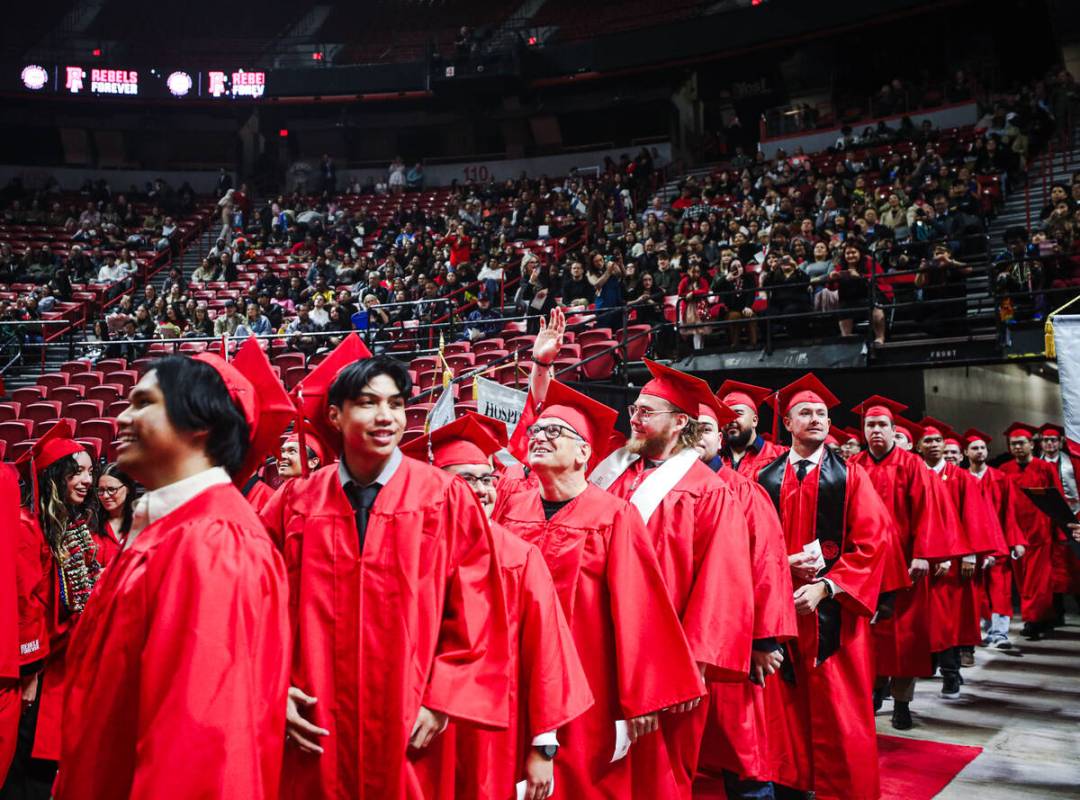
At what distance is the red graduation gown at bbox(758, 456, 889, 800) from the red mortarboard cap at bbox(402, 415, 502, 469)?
1.68 meters

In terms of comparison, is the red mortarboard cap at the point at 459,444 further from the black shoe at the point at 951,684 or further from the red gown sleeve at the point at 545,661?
the black shoe at the point at 951,684

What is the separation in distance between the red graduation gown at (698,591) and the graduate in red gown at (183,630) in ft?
5.95

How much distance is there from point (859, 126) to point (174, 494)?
21339mm

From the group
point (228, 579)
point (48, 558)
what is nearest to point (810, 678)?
point (228, 579)

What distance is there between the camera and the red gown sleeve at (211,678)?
1.73 m

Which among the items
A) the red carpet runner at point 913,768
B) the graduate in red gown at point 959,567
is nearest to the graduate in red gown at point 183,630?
the red carpet runner at point 913,768

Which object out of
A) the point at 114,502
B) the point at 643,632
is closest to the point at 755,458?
the point at 643,632

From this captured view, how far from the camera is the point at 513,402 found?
6117mm

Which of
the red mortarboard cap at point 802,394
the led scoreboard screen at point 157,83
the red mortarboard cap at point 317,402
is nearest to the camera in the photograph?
the red mortarboard cap at point 317,402

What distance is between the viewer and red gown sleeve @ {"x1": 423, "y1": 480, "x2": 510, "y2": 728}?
92.3 inches

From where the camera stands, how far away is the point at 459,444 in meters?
3.99

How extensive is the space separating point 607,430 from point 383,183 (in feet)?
80.6

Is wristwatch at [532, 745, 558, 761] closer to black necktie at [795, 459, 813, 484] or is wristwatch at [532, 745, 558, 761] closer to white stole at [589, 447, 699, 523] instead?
white stole at [589, 447, 699, 523]

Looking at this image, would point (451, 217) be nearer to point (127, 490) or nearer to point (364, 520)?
point (127, 490)
